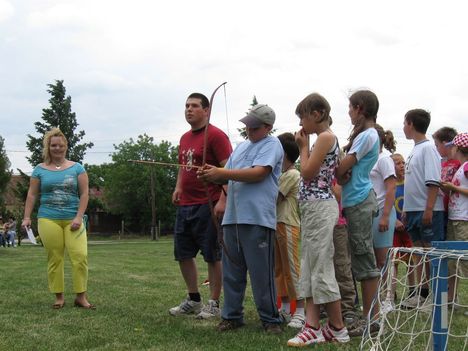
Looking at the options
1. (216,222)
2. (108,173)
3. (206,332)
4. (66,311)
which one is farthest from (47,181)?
(108,173)

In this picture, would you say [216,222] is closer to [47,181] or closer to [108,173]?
[47,181]

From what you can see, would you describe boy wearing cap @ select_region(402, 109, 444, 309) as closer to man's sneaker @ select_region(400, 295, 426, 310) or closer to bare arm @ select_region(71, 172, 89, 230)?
man's sneaker @ select_region(400, 295, 426, 310)

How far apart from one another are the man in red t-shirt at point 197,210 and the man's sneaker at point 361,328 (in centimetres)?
141

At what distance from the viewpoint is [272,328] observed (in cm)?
477

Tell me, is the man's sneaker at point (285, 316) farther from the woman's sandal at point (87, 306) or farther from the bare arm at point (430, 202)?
the woman's sandal at point (87, 306)

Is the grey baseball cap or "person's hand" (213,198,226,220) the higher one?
the grey baseball cap

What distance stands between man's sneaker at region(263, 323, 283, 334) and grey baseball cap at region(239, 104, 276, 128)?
1662 mm

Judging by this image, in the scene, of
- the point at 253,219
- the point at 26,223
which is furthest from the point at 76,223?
the point at 253,219

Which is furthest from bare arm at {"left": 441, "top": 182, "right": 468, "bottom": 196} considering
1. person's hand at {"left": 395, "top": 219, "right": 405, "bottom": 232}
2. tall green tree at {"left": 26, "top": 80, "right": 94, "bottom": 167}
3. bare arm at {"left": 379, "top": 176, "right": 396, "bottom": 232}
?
tall green tree at {"left": 26, "top": 80, "right": 94, "bottom": 167}

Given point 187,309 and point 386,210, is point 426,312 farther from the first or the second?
point 187,309

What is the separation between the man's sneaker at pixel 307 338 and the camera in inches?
167

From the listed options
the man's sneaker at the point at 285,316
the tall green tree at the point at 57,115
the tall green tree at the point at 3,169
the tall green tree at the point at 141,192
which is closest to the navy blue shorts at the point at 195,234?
the man's sneaker at the point at 285,316

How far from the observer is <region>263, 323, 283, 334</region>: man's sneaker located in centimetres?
475

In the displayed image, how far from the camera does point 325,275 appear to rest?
174 inches
